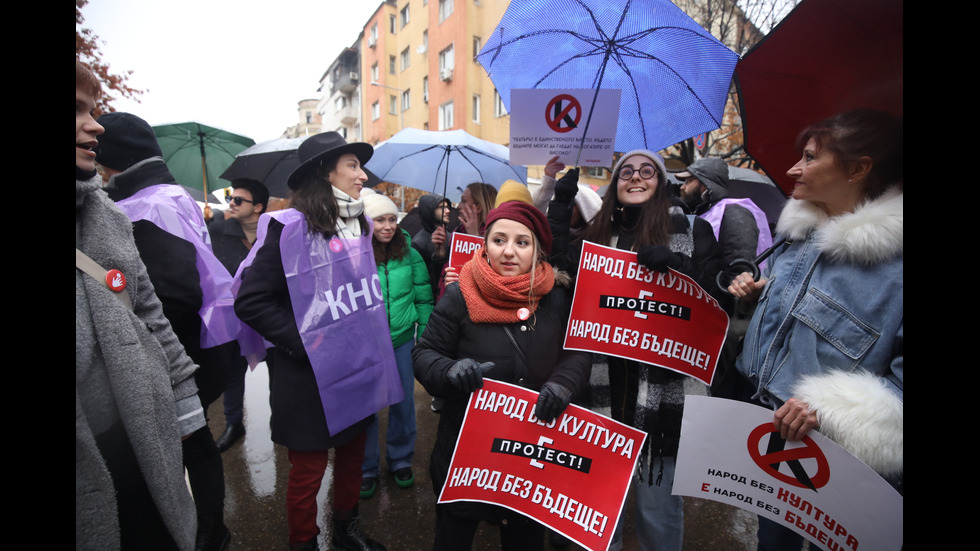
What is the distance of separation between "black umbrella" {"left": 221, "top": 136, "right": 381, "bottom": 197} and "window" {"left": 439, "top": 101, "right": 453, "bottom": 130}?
18431 mm

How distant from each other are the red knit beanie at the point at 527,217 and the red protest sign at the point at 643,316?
0.20 m

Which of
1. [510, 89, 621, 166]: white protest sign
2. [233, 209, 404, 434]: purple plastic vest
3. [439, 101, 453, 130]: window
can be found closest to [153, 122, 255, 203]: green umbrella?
[233, 209, 404, 434]: purple plastic vest

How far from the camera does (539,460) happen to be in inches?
67.3

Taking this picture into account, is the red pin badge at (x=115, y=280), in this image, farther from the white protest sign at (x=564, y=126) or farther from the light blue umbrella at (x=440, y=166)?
the light blue umbrella at (x=440, y=166)

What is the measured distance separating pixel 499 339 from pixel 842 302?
3.99 ft

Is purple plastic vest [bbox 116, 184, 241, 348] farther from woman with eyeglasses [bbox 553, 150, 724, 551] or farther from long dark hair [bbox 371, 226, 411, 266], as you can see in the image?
woman with eyeglasses [bbox 553, 150, 724, 551]

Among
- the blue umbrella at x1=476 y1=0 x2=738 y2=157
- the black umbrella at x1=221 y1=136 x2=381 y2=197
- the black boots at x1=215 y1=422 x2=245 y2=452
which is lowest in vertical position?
the black boots at x1=215 y1=422 x2=245 y2=452

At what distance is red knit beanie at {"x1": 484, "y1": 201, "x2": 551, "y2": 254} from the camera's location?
195 centimetres

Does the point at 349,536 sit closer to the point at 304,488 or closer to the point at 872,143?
the point at 304,488

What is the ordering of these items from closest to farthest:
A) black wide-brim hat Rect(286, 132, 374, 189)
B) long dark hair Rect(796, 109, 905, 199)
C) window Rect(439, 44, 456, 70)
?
long dark hair Rect(796, 109, 905, 199) < black wide-brim hat Rect(286, 132, 374, 189) < window Rect(439, 44, 456, 70)

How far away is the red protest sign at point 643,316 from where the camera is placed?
76.0 inches

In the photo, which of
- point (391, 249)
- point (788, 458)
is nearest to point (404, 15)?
point (391, 249)
